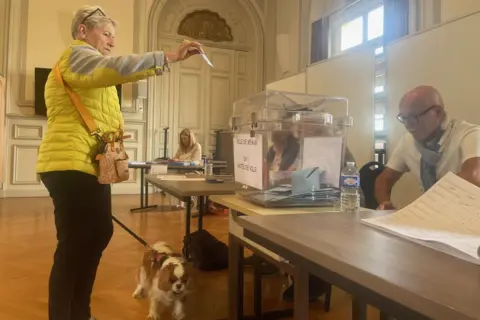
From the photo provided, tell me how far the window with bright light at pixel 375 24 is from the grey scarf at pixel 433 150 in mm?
3524

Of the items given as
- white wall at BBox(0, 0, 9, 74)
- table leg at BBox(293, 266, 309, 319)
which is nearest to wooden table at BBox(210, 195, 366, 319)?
table leg at BBox(293, 266, 309, 319)

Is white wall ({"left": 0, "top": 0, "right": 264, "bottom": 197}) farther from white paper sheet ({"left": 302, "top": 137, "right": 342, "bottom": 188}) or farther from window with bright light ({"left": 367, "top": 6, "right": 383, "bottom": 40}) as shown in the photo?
white paper sheet ({"left": 302, "top": 137, "right": 342, "bottom": 188})

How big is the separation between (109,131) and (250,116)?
21.6 inches

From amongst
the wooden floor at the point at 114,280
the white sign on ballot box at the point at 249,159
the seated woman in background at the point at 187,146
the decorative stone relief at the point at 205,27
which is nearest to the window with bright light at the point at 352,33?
the decorative stone relief at the point at 205,27

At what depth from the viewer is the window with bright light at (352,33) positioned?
5145 mm

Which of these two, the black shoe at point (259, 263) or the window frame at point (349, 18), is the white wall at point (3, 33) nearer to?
the window frame at point (349, 18)

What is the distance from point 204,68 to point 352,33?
257 cm

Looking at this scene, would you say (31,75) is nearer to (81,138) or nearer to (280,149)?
(81,138)

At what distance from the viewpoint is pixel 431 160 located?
1.63m

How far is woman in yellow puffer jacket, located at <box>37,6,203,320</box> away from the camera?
1.29m

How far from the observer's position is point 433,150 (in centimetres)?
162

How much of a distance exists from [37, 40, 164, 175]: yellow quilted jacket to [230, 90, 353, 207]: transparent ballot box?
15.4 inches

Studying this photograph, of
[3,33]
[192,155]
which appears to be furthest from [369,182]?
[3,33]

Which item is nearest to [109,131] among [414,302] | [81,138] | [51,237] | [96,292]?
[81,138]
